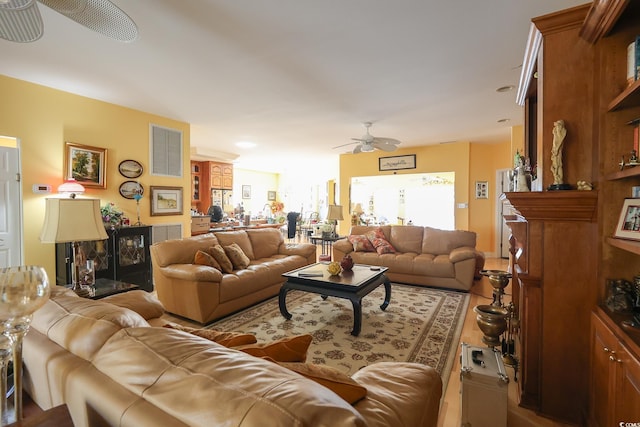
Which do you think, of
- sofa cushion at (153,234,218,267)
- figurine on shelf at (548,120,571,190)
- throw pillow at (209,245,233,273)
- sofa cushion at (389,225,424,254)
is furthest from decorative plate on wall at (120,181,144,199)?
figurine on shelf at (548,120,571,190)

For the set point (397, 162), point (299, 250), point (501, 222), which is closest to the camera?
point (299, 250)

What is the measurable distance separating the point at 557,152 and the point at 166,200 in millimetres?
4860

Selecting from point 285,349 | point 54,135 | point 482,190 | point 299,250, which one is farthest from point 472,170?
point 54,135

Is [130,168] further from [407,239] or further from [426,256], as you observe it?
[426,256]

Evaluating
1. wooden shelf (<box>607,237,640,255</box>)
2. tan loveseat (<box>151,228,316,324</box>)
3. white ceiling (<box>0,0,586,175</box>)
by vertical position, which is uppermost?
white ceiling (<box>0,0,586,175</box>)

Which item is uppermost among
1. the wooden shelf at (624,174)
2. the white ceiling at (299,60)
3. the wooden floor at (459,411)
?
the white ceiling at (299,60)

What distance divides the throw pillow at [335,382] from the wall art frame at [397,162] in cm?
672

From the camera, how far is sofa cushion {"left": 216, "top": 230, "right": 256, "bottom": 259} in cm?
400

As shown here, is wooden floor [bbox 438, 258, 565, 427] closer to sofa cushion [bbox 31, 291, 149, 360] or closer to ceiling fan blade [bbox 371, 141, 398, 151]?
sofa cushion [bbox 31, 291, 149, 360]

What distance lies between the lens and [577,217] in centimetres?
168

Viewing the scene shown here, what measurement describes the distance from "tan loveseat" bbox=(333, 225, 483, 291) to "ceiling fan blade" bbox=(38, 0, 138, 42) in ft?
13.3

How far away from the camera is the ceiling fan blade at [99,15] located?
151cm

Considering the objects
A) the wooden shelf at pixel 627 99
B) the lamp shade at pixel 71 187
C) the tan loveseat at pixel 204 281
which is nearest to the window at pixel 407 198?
the tan loveseat at pixel 204 281

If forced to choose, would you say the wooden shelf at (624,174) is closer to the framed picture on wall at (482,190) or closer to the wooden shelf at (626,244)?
the wooden shelf at (626,244)
